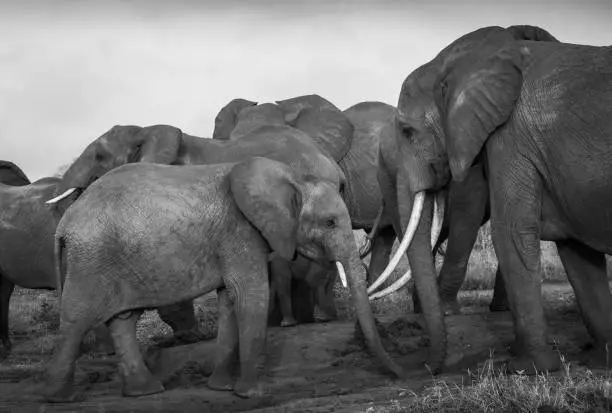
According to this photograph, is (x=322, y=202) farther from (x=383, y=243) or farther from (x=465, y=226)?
(x=383, y=243)

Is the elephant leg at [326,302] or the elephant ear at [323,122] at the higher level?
the elephant ear at [323,122]

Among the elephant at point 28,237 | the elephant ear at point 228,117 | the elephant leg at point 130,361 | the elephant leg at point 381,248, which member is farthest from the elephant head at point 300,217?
the elephant ear at point 228,117

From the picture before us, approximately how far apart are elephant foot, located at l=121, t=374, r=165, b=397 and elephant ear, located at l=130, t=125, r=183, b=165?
3256 mm

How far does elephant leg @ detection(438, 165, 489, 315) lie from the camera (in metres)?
10.3

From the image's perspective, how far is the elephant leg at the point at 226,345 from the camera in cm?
884

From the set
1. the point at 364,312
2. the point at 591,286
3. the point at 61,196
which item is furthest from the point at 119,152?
the point at 591,286

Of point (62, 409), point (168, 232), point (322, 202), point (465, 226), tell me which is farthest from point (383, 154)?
point (62, 409)

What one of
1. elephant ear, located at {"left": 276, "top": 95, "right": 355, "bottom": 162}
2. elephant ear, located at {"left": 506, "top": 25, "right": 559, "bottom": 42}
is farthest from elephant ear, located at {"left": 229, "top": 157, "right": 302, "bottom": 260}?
elephant ear, located at {"left": 276, "top": 95, "right": 355, "bottom": 162}

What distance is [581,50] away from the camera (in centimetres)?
823

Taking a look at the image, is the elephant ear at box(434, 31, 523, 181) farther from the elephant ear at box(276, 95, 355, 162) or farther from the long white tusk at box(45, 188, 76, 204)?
the elephant ear at box(276, 95, 355, 162)

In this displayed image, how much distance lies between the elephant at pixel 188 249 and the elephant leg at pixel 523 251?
1048mm

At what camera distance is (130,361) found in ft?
29.1

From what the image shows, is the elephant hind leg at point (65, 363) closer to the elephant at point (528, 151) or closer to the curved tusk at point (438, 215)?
the elephant at point (528, 151)

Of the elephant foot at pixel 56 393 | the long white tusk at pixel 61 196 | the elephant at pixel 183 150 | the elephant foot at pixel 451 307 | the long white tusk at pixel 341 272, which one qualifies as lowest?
the elephant foot at pixel 56 393
